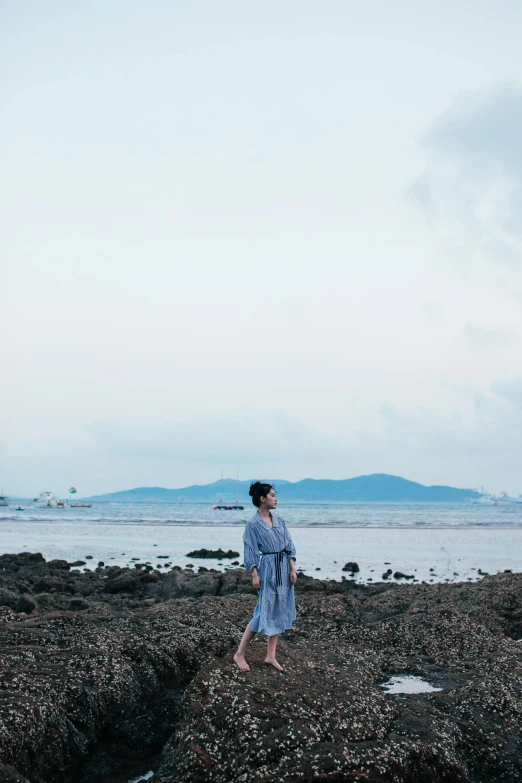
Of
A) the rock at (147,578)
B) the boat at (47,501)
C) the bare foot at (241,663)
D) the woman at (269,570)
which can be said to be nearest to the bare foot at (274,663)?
the woman at (269,570)

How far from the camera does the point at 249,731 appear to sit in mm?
7254

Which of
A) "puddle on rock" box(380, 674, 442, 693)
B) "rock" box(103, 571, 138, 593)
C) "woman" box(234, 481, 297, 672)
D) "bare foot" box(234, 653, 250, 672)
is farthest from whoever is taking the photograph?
"rock" box(103, 571, 138, 593)

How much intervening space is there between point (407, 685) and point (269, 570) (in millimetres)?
3840

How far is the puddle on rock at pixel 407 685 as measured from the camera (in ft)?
34.0

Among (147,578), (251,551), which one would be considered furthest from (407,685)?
(147,578)

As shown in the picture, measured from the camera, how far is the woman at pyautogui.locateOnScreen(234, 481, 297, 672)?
341 inches

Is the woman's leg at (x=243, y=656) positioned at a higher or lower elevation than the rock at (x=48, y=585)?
higher

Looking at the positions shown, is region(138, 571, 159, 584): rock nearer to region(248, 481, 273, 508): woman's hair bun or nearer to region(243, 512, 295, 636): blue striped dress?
region(243, 512, 295, 636): blue striped dress

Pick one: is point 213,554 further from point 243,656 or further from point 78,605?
point 243,656

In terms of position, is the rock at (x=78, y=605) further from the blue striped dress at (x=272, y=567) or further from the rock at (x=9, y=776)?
the rock at (x=9, y=776)

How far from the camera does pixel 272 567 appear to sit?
891 cm

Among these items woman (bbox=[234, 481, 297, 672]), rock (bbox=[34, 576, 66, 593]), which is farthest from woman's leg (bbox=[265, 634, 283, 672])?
rock (bbox=[34, 576, 66, 593])

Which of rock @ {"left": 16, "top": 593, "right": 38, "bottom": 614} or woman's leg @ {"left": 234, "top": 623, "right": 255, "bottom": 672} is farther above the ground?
woman's leg @ {"left": 234, "top": 623, "right": 255, "bottom": 672}

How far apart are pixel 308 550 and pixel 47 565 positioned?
63.2 feet
